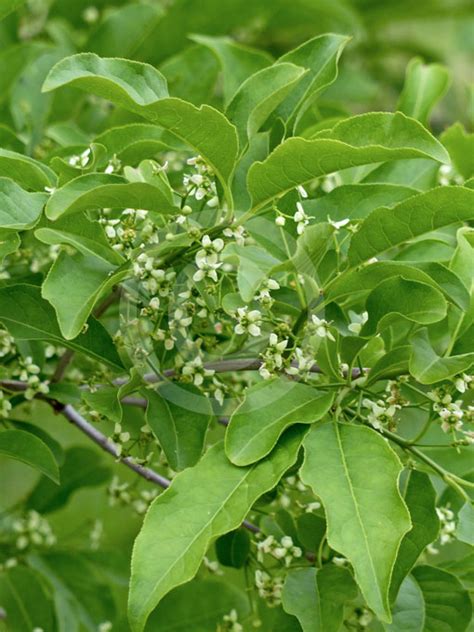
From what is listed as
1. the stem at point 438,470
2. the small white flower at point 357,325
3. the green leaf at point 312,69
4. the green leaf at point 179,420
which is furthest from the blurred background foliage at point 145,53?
the green leaf at point 312,69

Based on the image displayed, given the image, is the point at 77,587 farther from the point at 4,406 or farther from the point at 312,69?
the point at 312,69

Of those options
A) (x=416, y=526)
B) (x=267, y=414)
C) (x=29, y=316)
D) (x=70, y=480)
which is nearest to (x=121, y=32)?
(x=70, y=480)

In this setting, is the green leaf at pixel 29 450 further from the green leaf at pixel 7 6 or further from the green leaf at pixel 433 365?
the green leaf at pixel 7 6

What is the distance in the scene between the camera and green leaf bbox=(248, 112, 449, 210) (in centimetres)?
130

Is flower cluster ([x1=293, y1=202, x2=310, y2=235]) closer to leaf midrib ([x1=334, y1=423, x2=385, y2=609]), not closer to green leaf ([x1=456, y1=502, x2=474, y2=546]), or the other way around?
leaf midrib ([x1=334, y1=423, x2=385, y2=609])

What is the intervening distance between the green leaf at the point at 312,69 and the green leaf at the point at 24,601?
1.11 m

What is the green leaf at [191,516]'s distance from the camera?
1253mm

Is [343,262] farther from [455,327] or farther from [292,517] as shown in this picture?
[292,517]

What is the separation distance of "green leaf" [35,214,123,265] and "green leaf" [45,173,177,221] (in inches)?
3.2

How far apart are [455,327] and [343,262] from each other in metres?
0.18

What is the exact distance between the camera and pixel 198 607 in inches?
81.2

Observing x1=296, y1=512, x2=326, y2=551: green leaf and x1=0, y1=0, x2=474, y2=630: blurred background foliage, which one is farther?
x1=0, y1=0, x2=474, y2=630: blurred background foliage

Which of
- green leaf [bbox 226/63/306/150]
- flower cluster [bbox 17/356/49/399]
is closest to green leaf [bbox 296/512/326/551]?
flower cluster [bbox 17/356/49/399]

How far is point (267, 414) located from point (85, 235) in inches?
13.8
